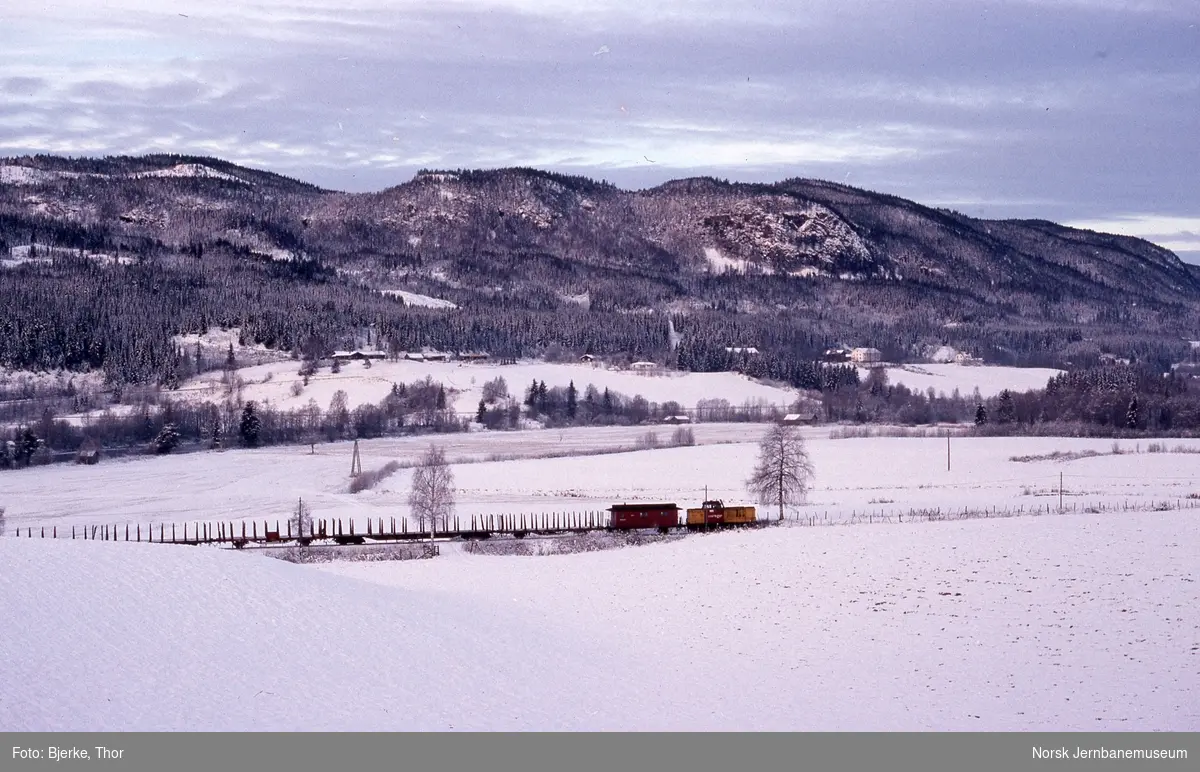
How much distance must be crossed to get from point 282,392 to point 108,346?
29.8 metres

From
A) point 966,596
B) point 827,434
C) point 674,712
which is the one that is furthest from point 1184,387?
point 674,712

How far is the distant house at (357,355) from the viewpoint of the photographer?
479 feet

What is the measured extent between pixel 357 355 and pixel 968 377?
7998 centimetres

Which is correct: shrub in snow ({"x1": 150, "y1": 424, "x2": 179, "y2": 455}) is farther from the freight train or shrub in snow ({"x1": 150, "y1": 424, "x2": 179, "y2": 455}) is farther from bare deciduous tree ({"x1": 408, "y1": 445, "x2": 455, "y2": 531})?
the freight train

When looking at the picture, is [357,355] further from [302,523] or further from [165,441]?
[302,523]

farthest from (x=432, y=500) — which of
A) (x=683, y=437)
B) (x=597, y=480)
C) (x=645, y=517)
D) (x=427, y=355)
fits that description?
(x=427, y=355)

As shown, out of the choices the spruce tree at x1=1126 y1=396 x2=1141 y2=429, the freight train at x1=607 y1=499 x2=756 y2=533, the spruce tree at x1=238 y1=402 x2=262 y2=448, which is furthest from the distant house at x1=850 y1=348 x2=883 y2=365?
the freight train at x1=607 y1=499 x2=756 y2=533

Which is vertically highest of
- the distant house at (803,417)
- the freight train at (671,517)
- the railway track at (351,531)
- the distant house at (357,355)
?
the distant house at (357,355)

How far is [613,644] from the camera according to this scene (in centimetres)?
3020

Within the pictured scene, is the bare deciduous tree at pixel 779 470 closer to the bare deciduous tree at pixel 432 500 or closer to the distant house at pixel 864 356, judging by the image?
the bare deciduous tree at pixel 432 500

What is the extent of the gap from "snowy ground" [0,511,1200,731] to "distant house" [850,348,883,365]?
464ft

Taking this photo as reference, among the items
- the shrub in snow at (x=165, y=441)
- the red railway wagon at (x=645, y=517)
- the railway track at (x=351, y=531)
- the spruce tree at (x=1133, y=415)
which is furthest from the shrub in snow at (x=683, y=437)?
the shrub in snow at (x=165, y=441)

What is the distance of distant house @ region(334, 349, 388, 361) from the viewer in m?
146

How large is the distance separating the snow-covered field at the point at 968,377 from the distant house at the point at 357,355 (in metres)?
61.6
